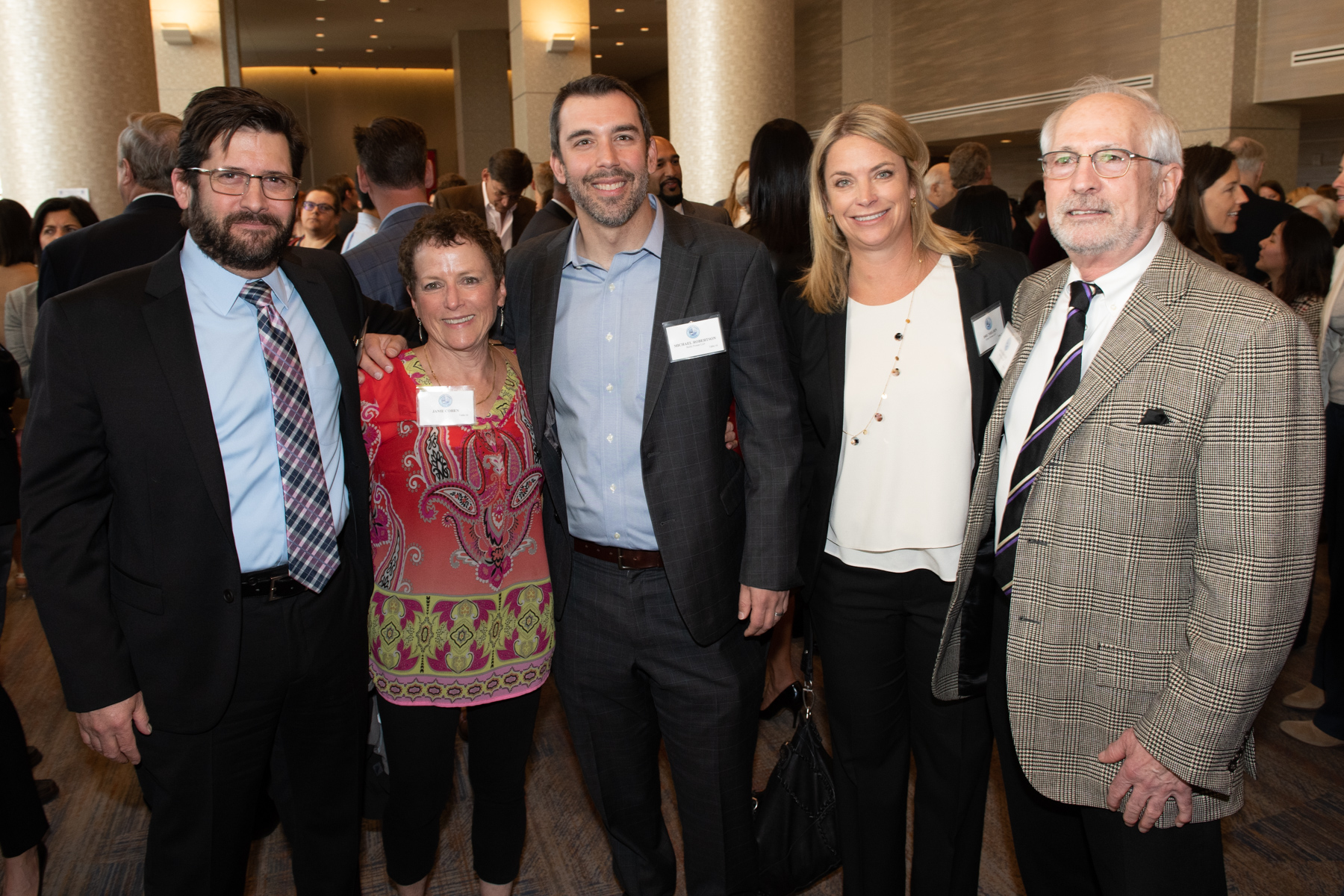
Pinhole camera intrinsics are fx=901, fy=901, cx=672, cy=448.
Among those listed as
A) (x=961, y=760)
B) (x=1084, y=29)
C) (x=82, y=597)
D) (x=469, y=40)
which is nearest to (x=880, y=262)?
(x=961, y=760)

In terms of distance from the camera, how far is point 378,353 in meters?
2.03

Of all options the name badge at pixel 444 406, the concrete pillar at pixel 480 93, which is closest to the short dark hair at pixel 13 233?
the name badge at pixel 444 406

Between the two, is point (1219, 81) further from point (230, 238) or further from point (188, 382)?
point (188, 382)

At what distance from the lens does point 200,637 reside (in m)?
1.67

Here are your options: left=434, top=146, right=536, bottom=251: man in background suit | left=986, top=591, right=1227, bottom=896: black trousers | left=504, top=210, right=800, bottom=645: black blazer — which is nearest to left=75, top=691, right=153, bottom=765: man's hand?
left=504, top=210, right=800, bottom=645: black blazer

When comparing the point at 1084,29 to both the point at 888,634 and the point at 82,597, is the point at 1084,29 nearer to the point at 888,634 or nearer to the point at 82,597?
the point at 888,634

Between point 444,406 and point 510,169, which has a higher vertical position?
point 510,169

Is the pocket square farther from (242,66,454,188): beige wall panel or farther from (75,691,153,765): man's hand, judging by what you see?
(242,66,454,188): beige wall panel

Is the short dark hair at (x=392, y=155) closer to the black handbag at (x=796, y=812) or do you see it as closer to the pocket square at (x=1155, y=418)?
the black handbag at (x=796, y=812)

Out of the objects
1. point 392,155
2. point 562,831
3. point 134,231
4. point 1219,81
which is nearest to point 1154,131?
point 562,831

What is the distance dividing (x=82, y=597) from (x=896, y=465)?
1564 millimetres

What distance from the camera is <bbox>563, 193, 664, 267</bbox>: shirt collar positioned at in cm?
196

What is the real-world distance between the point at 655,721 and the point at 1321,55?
8.33 meters

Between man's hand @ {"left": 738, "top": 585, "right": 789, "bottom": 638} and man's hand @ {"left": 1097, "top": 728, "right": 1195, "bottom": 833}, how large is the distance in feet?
2.28
